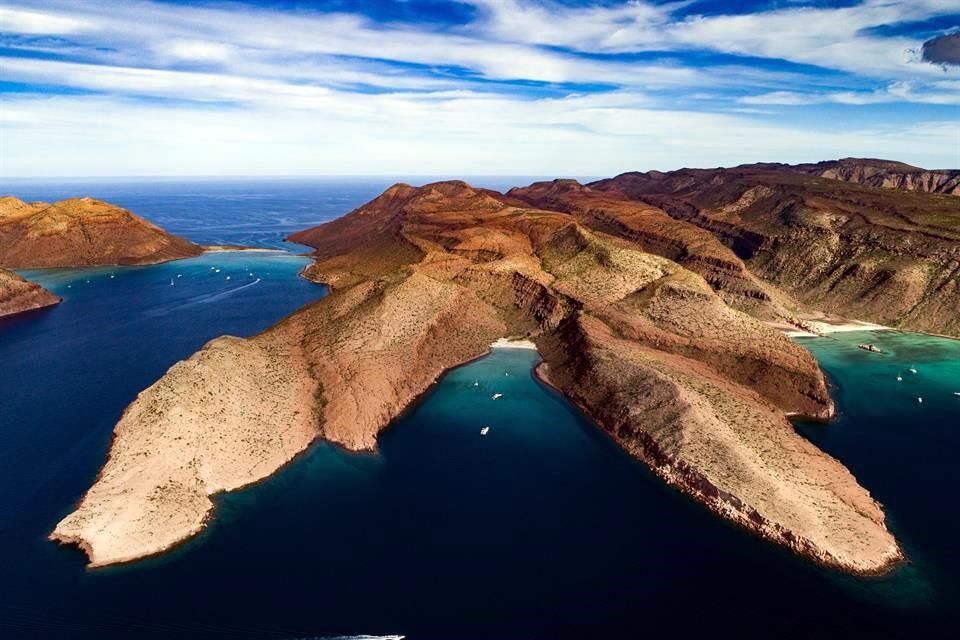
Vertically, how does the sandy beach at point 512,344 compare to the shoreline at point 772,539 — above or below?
above

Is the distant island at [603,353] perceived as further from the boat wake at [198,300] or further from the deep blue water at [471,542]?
the boat wake at [198,300]

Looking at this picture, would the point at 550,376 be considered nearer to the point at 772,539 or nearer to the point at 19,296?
the point at 772,539

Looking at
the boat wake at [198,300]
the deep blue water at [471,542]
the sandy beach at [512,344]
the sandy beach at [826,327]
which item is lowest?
the deep blue water at [471,542]

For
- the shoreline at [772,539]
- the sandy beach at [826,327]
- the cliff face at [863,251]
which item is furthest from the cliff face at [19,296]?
the cliff face at [863,251]

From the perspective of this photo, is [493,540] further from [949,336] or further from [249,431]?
[949,336]

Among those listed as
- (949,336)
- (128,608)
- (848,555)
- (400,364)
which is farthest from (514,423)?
(949,336)

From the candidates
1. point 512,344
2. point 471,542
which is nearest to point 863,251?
point 512,344

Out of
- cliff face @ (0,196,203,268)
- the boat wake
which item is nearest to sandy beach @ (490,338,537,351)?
the boat wake
